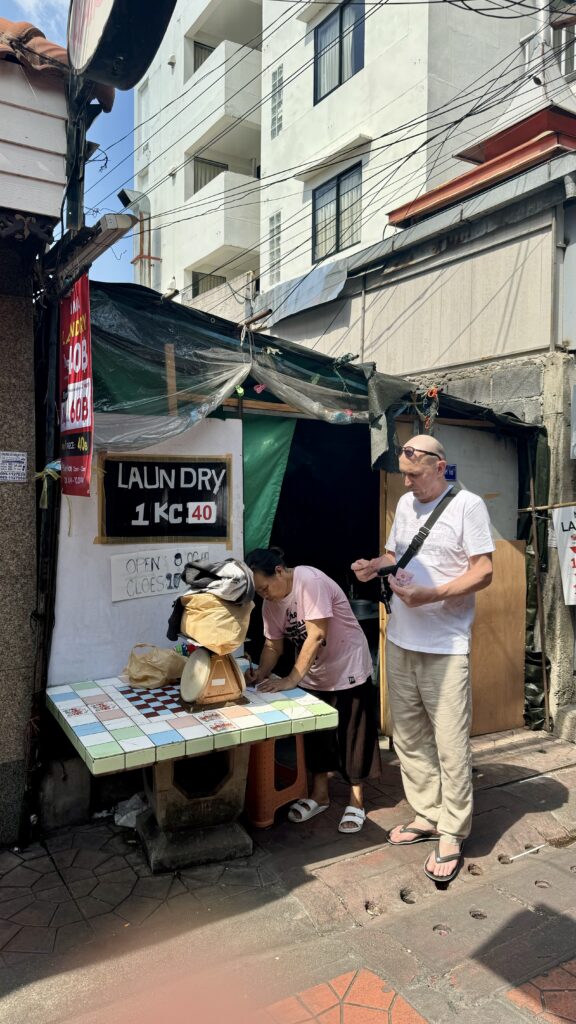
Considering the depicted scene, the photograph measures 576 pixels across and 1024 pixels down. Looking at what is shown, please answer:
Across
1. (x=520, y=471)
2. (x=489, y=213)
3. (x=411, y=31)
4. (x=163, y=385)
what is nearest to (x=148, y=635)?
(x=163, y=385)

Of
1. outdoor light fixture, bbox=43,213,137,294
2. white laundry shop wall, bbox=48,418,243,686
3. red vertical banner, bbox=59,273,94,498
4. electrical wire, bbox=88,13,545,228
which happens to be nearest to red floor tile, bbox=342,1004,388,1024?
white laundry shop wall, bbox=48,418,243,686

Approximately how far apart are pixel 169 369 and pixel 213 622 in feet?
5.99

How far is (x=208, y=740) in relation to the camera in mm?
3508

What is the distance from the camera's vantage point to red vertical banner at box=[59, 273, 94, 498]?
3799 mm

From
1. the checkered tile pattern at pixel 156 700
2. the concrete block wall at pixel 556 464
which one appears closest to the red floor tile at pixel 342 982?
the checkered tile pattern at pixel 156 700

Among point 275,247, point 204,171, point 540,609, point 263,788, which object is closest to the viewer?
point 263,788

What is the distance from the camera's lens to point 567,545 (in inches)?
259

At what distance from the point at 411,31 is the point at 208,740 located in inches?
517

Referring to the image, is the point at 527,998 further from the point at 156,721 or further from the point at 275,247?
the point at 275,247

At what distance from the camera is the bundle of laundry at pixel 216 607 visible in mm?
3797

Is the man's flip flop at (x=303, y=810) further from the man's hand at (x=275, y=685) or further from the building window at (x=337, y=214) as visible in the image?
the building window at (x=337, y=214)

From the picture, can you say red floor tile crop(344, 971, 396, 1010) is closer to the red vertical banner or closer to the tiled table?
the tiled table

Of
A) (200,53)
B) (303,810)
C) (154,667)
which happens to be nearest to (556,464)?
(303,810)

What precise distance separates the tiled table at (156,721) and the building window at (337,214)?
10.9m
